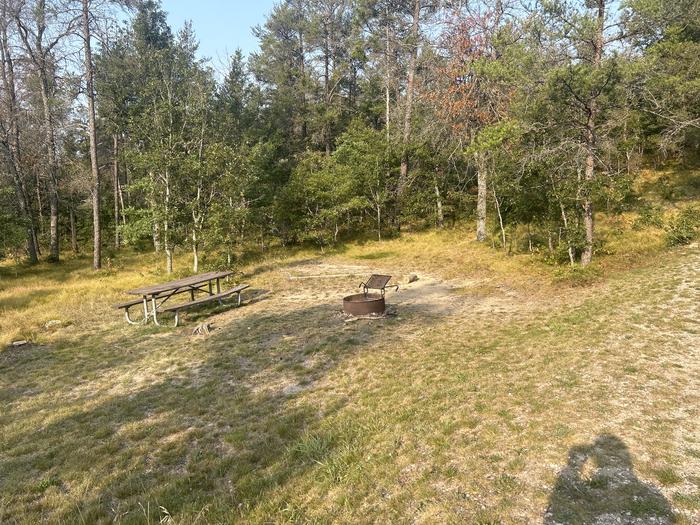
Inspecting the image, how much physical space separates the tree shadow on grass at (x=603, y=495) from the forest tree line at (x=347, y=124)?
886 cm

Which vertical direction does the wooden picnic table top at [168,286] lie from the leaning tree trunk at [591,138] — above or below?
below

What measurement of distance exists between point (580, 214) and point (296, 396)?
1127 centimetres

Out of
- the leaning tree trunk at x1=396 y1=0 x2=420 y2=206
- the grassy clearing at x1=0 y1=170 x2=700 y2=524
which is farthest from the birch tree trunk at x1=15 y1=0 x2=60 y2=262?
the leaning tree trunk at x1=396 y1=0 x2=420 y2=206

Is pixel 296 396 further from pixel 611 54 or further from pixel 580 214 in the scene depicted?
pixel 580 214

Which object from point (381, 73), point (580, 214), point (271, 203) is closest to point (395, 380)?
point (580, 214)

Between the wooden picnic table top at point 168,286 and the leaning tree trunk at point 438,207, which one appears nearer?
the wooden picnic table top at point 168,286

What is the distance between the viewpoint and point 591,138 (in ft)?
34.2

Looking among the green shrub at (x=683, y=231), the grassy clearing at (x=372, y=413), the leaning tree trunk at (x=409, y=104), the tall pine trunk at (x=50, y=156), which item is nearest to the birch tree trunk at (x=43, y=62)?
the tall pine trunk at (x=50, y=156)

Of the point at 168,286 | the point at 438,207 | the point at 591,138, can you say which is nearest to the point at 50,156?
the point at 168,286

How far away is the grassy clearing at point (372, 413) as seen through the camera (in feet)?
10.4

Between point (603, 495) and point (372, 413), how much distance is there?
232 cm

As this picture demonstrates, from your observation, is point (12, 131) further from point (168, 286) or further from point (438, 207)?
point (438, 207)

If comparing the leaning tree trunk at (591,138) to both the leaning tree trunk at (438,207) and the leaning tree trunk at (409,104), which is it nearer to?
the leaning tree trunk at (438,207)

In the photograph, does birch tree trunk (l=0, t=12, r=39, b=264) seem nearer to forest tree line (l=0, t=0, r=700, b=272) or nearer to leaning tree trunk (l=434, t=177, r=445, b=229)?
forest tree line (l=0, t=0, r=700, b=272)
